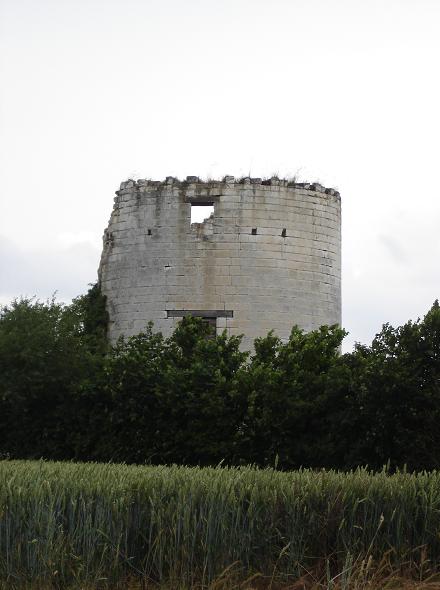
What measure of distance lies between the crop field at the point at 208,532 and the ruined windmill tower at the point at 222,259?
16526 millimetres

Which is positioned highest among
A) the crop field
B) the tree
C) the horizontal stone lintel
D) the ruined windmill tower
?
the ruined windmill tower

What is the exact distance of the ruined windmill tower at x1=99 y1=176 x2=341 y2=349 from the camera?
84.6ft

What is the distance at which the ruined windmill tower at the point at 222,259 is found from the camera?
84.6 feet

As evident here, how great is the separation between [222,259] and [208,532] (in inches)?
683

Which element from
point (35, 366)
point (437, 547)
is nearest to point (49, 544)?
point (437, 547)

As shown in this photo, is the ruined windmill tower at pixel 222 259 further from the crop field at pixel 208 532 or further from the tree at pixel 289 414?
the crop field at pixel 208 532

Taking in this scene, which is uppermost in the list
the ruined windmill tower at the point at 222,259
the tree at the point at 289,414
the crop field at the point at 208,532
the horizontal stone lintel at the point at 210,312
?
the ruined windmill tower at the point at 222,259

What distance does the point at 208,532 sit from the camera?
873cm

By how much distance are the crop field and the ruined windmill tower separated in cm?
1653

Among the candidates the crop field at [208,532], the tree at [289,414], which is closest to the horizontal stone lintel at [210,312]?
the tree at [289,414]

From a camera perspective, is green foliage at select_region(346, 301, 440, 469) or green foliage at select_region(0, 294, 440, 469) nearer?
green foliage at select_region(346, 301, 440, 469)

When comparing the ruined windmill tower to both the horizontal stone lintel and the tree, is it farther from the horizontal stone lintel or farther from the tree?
the tree

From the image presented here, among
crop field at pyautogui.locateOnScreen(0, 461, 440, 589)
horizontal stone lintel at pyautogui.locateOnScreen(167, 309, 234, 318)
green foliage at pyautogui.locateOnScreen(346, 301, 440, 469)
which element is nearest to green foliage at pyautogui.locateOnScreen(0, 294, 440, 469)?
green foliage at pyautogui.locateOnScreen(346, 301, 440, 469)

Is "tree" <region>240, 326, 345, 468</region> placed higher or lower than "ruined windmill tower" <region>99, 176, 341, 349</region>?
lower
